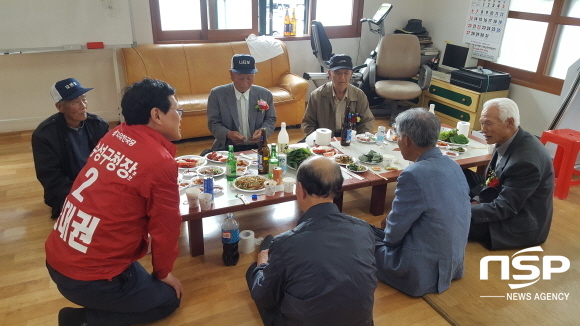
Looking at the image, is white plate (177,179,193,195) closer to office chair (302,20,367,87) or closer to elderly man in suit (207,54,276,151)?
elderly man in suit (207,54,276,151)

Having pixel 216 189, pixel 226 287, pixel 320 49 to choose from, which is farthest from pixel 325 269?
pixel 320 49

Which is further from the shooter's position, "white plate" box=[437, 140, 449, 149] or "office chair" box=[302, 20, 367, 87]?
"office chair" box=[302, 20, 367, 87]

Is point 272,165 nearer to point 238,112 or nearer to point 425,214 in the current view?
point 238,112

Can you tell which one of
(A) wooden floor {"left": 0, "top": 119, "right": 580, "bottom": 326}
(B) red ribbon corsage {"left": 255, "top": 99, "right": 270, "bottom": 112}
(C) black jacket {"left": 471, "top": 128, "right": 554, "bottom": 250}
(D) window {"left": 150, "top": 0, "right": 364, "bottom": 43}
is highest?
(D) window {"left": 150, "top": 0, "right": 364, "bottom": 43}

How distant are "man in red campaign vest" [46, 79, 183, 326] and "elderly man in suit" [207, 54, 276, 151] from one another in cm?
143

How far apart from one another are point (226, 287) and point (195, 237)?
16.1 inches

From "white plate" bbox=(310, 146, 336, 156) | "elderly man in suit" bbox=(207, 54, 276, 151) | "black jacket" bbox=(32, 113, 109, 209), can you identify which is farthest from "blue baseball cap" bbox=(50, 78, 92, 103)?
"white plate" bbox=(310, 146, 336, 156)

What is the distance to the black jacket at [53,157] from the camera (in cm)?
289

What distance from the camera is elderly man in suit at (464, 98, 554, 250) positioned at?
259 cm

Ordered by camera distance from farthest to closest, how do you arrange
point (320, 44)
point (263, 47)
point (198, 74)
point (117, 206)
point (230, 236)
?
point (320, 44)
point (263, 47)
point (198, 74)
point (230, 236)
point (117, 206)

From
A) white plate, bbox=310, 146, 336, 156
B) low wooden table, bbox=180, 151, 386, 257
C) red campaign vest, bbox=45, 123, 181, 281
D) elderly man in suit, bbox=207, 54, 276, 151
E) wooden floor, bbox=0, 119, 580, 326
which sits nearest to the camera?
red campaign vest, bbox=45, 123, 181, 281

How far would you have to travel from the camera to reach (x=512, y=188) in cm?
263

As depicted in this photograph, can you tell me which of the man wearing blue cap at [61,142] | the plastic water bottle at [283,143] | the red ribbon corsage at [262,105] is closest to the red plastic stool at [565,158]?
the plastic water bottle at [283,143]

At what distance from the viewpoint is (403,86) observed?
5375mm
